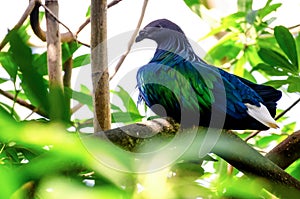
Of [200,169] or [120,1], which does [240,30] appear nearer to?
[120,1]

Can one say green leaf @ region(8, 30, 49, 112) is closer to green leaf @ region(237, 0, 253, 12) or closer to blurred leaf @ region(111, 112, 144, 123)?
blurred leaf @ region(111, 112, 144, 123)

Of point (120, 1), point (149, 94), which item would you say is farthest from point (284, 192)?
point (120, 1)

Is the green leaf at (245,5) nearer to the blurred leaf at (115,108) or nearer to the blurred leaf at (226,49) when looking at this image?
Result: the blurred leaf at (226,49)

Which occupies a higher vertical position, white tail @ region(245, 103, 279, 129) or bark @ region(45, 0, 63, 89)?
bark @ region(45, 0, 63, 89)

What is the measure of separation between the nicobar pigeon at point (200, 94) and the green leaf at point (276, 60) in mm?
214

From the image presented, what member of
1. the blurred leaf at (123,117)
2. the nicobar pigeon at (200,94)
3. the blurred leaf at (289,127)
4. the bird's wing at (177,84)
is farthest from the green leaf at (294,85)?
the blurred leaf at (289,127)

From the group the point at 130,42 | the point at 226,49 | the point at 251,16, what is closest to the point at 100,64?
the point at 130,42

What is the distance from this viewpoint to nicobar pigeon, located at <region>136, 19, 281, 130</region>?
117cm

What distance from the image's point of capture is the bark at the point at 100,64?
1196mm

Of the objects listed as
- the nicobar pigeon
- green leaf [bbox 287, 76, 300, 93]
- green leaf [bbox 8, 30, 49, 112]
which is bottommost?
green leaf [bbox 287, 76, 300, 93]

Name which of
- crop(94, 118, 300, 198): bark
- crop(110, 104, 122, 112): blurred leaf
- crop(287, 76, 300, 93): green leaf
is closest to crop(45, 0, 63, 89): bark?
crop(110, 104, 122, 112): blurred leaf

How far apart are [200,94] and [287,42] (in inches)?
16.8

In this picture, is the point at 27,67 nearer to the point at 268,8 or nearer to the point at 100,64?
the point at 100,64

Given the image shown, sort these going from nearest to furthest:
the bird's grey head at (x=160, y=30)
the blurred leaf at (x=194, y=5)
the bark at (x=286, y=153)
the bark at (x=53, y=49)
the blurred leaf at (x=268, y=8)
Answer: the bark at (x=286, y=153) < the bark at (x=53, y=49) < the bird's grey head at (x=160, y=30) < the blurred leaf at (x=268, y=8) < the blurred leaf at (x=194, y=5)
